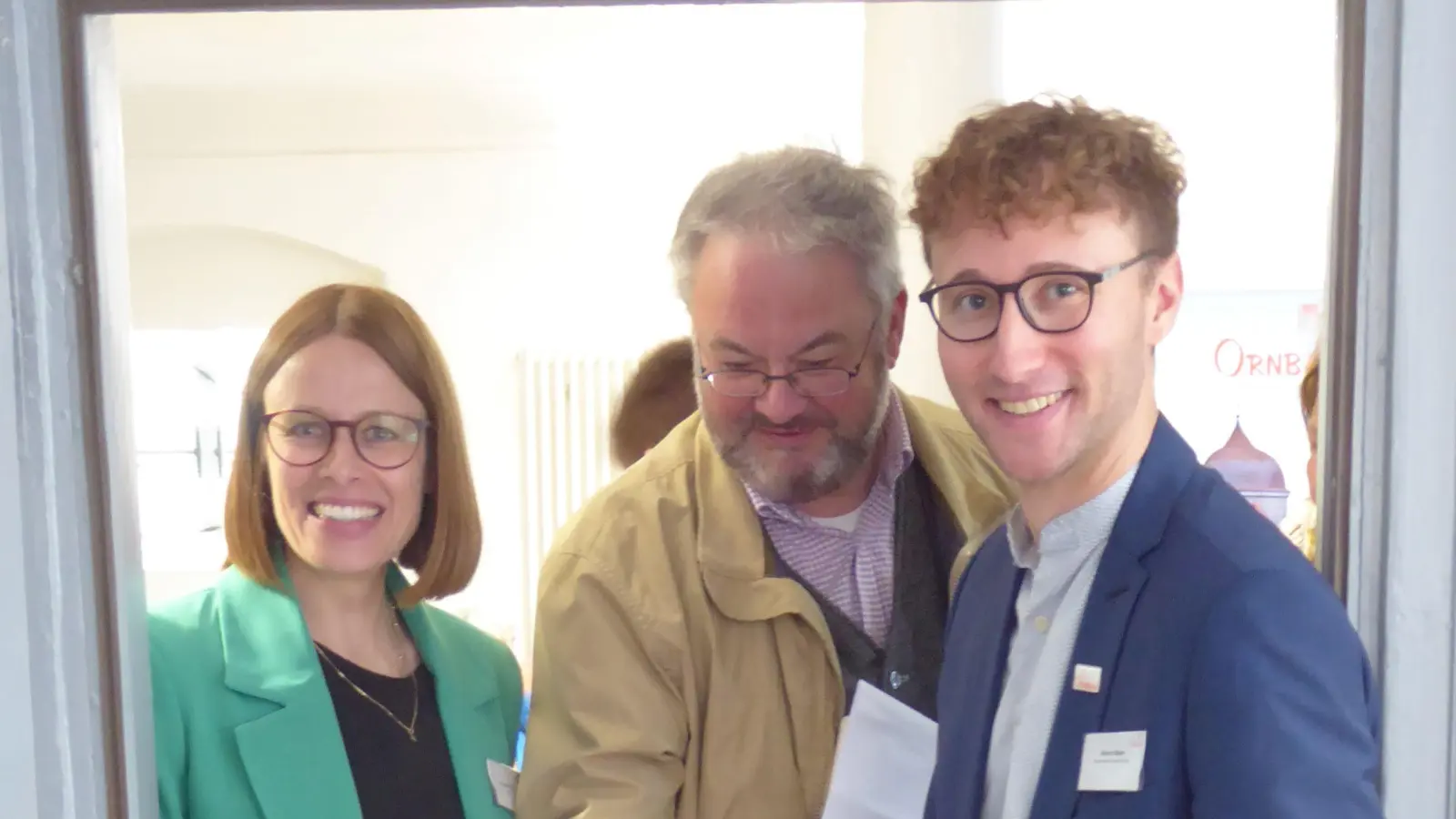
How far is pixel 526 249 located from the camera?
233cm

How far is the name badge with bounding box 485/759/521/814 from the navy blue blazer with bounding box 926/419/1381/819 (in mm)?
569

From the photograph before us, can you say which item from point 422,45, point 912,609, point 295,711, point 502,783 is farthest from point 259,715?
point 422,45

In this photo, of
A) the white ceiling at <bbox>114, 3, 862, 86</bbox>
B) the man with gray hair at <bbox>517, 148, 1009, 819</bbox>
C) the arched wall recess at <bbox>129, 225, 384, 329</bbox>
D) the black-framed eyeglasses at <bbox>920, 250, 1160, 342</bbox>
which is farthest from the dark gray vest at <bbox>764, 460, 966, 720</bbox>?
the arched wall recess at <bbox>129, 225, 384, 329</bbox>

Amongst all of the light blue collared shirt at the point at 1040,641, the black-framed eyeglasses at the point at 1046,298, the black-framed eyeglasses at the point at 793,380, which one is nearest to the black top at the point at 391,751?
the black-framed eyeglasses at the point at 793,380

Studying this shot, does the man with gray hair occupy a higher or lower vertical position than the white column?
lower

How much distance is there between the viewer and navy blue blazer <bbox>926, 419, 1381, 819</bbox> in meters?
0.56

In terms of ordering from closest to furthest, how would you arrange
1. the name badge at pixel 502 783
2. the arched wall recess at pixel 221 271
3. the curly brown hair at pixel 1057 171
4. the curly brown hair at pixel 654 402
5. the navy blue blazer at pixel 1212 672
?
the navy blue blazer at pixel 1212 672, the curly brown hair at pixel 1057 171, the name badge at pixel 502 783, the curly brown hair at pixel 654 402, the arched wall recess at pixel 221 271

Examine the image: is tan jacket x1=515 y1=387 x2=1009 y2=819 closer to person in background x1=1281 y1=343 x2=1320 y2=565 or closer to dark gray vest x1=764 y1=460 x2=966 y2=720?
dark gray vest x1=764 y1=460 x2=966 y2=720

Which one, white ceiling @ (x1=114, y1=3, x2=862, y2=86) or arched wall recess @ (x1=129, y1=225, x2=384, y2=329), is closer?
white ceiling @ (x1=114, y1=3, x2=862, y2=86)

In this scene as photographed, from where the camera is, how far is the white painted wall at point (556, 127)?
143 cm

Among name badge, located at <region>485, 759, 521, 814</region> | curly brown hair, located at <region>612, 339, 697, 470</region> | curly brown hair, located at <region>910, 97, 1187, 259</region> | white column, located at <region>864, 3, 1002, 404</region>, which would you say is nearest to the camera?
curly brown hair, located at <region>910, 97, 1187, 259</region>

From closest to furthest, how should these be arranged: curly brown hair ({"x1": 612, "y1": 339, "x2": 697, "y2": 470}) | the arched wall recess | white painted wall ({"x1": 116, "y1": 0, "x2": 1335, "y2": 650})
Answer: curly brown hair ({"x1": 612, "y1": 339, "x2": 697, "y2": 470}), white painted wall ({"x1": 116, "y1": 0, "x2": 1335, "y2": 650}), the arched wall recess

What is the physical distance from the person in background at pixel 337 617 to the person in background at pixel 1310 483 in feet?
2.45

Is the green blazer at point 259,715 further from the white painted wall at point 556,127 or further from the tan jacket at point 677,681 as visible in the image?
the white painted wall at point 556,127
